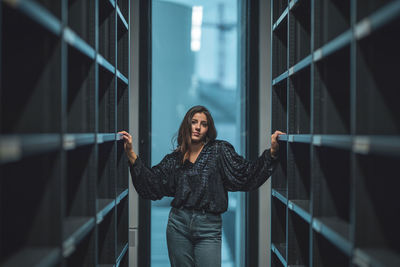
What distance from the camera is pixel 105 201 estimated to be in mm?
2016

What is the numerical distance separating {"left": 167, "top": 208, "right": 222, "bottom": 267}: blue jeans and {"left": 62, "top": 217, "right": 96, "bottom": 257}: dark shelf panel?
31.0 inches

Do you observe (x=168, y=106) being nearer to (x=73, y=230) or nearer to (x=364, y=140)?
(x=73, y=230)

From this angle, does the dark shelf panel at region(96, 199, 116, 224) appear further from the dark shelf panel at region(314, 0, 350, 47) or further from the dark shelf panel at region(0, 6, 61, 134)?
the dark shelf panel at region(314, 0, 350, 47)

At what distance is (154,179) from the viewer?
7.88 ft

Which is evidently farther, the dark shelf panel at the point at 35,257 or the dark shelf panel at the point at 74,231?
the dark shelf panel at the point at 74,231

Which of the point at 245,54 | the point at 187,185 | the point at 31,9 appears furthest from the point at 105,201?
the point at 245,54

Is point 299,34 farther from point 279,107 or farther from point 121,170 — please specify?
point 121,170

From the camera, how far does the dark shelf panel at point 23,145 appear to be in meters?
0.81

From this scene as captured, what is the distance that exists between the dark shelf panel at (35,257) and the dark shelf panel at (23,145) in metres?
0.30

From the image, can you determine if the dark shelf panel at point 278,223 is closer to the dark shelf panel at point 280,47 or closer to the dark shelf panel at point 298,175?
the dark shelf panel at point 298,175

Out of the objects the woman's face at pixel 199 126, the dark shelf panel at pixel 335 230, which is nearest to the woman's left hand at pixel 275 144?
the woman's face at pixel 199 126

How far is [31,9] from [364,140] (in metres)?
0.96

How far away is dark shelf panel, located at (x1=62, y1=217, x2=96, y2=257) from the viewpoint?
127cm

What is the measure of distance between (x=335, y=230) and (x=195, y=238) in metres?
1.07
